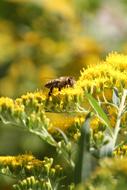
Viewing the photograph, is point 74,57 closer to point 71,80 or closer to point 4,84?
point 4,84

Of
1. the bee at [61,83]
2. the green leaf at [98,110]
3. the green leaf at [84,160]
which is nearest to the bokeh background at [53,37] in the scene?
the bee at [61,83]

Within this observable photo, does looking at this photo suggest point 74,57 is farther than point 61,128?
Yes

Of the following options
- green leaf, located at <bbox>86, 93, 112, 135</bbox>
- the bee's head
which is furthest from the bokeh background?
green leaf, located at <bbox>86, 93, 112, 135</bbox>

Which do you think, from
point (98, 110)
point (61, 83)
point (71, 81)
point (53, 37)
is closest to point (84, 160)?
point (98, 110)

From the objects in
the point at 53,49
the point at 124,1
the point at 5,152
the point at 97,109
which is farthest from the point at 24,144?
the point at 97,109

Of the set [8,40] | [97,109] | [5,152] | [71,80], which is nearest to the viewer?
[97,109]

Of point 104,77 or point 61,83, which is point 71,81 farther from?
point 104,77

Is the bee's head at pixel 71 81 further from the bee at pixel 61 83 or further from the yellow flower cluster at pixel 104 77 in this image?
the yellow flower cluster at pixel 104 77

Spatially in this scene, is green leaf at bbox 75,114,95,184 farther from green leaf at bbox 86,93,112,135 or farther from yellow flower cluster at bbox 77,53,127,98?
yellow flower cluster at bbox 77,53,127,98
